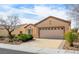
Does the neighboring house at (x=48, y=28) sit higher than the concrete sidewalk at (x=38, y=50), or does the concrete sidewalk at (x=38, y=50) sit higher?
the neighboring house at (x=48, y=28)

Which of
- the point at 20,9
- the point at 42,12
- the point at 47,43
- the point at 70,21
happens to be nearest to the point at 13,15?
the point at 20,9

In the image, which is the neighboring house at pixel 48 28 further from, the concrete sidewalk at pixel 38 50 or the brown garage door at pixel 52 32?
the concrete sidewalk at pixel 38 50

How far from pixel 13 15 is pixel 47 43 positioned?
3.50ft

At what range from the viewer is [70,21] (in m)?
4.34

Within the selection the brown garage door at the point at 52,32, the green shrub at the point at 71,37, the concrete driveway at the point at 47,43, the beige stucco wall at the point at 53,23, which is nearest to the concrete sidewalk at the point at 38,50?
the concrete driveway at the point at 47,43

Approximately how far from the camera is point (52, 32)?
4.55 meters

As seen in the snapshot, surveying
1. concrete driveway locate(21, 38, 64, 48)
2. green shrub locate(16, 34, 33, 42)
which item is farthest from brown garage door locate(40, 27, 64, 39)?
green shrub locate(16, 34, 33, 42)

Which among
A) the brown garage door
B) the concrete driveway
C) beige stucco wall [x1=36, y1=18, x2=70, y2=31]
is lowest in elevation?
the concrete driveway

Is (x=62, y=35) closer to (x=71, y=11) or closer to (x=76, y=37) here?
(x=76, y=37)

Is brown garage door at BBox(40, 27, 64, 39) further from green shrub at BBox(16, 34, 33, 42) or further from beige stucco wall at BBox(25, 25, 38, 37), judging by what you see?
green shrub at BBox(16, 34, 33, 42)

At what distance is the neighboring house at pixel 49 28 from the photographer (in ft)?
14.3

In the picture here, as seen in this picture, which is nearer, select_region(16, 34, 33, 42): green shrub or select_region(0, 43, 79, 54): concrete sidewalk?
select_region(0, 43, 79, 54): concrete sidewalk

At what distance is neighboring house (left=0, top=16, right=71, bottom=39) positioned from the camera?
437 cm
